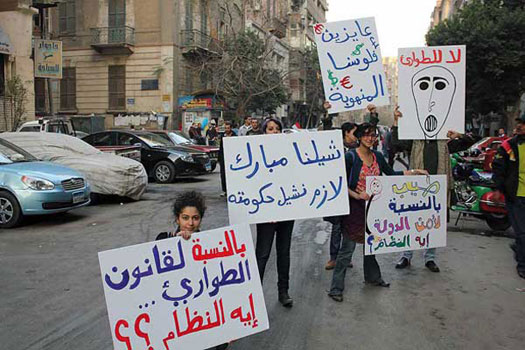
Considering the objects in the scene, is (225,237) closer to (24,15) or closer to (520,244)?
(520,244)

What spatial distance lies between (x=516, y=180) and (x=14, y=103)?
18.5 metres

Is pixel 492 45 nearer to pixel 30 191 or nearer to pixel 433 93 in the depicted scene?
pixel 433 93

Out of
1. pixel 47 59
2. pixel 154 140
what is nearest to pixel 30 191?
pixel 154 140

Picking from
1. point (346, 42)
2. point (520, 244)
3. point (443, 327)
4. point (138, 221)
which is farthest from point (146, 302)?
point (138, 221)

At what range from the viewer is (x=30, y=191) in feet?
26.8

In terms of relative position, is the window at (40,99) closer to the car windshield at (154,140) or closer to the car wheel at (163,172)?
the car windshield at (154,140)

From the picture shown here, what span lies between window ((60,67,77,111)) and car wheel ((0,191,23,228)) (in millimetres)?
26134

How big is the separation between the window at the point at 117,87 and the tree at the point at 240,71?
15.4ft

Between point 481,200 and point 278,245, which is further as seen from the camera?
point 481,200

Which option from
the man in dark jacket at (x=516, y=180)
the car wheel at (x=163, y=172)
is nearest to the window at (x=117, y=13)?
the car wheel at (x=163, y=172)

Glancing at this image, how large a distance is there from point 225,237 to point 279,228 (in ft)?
4.22

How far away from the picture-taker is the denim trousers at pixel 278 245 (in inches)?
176

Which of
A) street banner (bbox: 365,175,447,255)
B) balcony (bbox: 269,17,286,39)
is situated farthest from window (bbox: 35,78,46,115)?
street banner (bbox: 365,175,447,255)

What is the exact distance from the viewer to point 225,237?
11.0 ft
